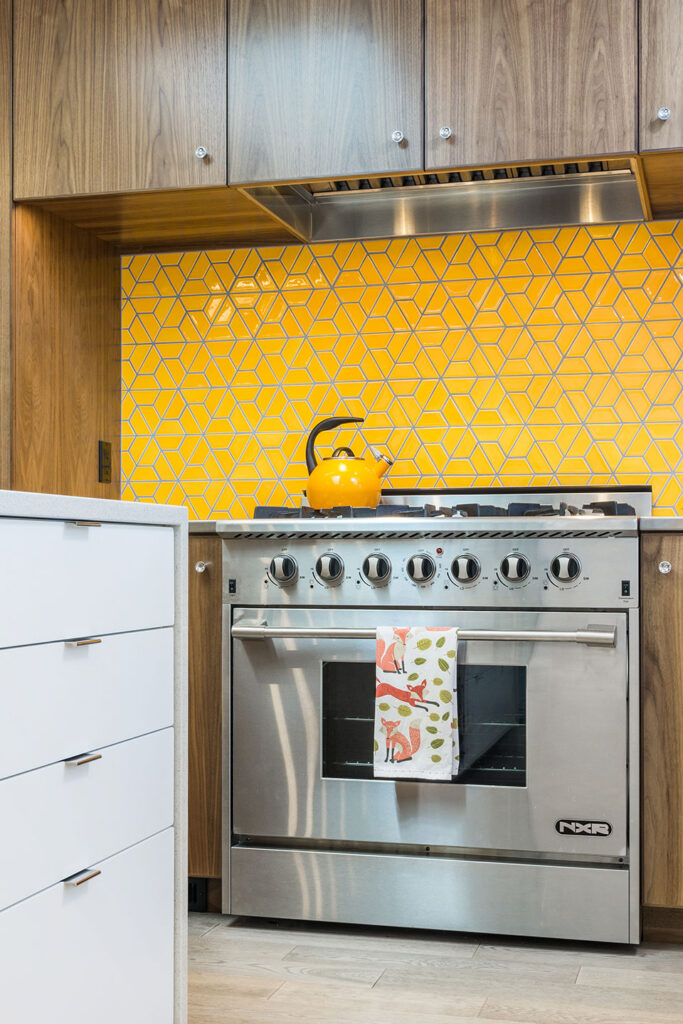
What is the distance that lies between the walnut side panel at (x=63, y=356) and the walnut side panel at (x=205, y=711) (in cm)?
54

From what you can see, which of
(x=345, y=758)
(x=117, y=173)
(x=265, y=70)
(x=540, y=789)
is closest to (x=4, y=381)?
(x=117, y=173)

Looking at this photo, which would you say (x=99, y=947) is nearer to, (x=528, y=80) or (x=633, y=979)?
(x=633, y=979)

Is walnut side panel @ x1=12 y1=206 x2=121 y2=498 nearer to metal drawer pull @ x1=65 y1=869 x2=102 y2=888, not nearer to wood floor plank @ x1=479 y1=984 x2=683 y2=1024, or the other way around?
metal drawer pull @ x1=65 y1=869 x2=102 y2=888

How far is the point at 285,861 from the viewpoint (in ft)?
7.99

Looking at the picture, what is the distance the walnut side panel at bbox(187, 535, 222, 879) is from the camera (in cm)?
253

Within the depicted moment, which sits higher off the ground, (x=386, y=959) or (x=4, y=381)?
(x=4, y=381)

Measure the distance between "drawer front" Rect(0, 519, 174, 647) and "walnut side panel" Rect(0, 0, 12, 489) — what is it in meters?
1.16

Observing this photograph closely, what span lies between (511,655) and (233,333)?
1279 mm

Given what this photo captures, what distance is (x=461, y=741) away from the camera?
2354 millimetres

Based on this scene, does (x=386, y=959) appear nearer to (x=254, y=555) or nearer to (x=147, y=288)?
(x=254, y=555)

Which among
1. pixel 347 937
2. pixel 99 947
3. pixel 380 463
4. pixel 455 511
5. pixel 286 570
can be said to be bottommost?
pixel 347 937

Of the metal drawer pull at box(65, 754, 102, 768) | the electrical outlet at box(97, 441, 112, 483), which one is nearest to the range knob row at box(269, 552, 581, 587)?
the electrical outlet at box(97, 441, 112, 483)

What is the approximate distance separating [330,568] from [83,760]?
1.06 m

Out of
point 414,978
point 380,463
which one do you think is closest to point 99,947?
point 414,978
